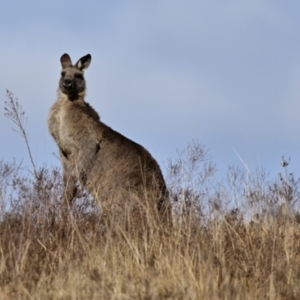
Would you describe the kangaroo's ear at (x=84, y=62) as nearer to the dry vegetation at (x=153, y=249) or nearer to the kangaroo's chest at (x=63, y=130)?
the kangaroo's chest at (x=63, y=130)

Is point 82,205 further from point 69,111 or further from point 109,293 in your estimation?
point 69,111

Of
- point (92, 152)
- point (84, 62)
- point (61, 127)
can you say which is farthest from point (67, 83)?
point (92, 152)

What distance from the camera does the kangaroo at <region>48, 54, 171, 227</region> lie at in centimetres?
978

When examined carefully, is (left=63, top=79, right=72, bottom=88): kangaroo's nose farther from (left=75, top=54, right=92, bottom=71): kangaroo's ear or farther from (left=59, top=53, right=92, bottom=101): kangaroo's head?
(left=75, top=54, right=92, bottom=71): kangaroo's ear

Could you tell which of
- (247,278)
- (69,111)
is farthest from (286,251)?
(69,111)

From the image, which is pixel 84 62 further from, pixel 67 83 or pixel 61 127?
pixel 61 127

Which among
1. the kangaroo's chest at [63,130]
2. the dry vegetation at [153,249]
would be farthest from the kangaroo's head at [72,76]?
the dry vegetation at [153,249]

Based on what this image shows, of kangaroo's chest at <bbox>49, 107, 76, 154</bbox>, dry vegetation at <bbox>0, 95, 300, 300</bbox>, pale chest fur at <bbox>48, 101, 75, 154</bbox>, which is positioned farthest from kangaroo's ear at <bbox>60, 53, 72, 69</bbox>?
dry vegetation at <bbox>0, 95, 300, 300</bbox>

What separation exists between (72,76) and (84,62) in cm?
44

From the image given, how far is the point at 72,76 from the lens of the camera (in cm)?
1168

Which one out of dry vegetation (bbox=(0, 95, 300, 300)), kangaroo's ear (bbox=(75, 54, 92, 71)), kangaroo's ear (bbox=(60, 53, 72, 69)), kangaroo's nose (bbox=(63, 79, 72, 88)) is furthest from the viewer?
kangaroo's ear (bbox=(60, 53, 72, 69))

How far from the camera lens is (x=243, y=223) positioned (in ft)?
24.2

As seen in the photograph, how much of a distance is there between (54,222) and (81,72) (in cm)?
507

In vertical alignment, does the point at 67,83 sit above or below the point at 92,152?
above
